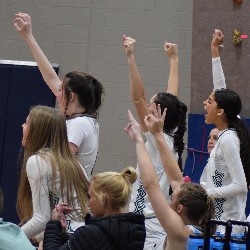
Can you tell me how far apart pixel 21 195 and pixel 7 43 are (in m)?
4.23

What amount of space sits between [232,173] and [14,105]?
3.82 m

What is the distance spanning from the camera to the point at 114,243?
2863 mm

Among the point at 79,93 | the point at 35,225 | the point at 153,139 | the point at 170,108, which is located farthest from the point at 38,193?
the point at 170,108

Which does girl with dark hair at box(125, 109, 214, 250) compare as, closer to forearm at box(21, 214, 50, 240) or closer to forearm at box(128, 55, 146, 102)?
forearm at box(21, 214, 50, 240)

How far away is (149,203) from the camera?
376 centimetres

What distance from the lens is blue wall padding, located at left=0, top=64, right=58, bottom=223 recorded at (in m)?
7.06

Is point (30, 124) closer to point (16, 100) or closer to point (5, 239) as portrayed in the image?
point (5, 239)

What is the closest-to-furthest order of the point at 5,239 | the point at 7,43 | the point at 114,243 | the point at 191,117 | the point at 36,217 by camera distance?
1. the point at 5,239
2. the point at 114,243
3. the point at 36,217
4. the point at 191,117
5. the point at 7,43

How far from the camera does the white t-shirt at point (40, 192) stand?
3117mm

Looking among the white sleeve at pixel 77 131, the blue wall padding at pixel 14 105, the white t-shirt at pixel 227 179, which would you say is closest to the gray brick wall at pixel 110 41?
the blue wall padding at pixel 14 105

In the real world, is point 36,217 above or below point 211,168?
below

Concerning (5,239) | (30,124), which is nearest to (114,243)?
(5,239)

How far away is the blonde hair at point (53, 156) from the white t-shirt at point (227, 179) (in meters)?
0.88

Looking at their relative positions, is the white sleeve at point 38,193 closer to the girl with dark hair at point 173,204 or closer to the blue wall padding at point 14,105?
the girl with dark hair at point 173,204
